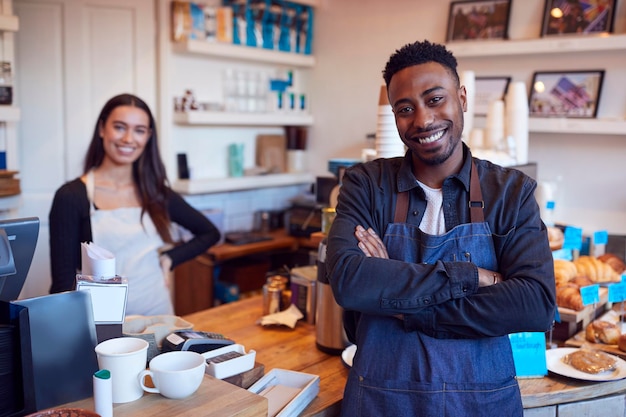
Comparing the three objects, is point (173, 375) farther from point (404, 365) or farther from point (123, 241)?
point (123, 241)

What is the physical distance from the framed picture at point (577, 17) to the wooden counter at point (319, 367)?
2.39 m

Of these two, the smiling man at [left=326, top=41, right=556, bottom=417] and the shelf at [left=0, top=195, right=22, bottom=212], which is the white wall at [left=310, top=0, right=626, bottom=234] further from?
the shelf at [left=0, top=195, right=22, bottom=212]

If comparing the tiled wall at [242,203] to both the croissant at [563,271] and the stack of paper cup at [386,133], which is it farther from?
the croissant at [563,271]

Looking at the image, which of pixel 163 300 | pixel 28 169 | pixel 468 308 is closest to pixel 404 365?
pixel 468 308

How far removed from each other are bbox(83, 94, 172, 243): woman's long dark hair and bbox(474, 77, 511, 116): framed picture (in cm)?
216

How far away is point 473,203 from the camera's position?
1709mm

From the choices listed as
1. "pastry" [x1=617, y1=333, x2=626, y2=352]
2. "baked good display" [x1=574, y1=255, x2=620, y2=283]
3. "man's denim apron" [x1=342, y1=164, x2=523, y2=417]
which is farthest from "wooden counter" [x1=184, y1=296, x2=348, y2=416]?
"baked good display" [x1=574, y1=255, x2=620, y2=283]

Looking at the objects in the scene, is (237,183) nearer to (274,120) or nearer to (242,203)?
(242,203)

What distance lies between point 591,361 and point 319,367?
0.87m

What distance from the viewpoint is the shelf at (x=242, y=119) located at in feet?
14.3

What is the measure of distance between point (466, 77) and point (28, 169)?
2.60 m

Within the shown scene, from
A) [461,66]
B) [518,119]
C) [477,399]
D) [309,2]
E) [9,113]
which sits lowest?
[477,399]

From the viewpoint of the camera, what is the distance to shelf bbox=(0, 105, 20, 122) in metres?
3.36

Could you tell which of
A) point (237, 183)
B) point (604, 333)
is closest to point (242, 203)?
Answer: point (237, 183)
